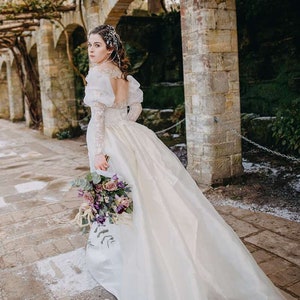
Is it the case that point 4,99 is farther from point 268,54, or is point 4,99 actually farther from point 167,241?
point 167,241

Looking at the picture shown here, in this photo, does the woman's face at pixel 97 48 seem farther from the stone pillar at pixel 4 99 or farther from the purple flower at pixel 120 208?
the stone pillar at pixel 4 99

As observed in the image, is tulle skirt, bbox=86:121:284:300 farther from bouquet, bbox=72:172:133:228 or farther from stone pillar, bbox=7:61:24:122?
stone pillar, bbox=7:61:24:122

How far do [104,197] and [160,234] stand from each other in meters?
0.38

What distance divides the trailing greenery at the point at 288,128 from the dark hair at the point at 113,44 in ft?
12.5

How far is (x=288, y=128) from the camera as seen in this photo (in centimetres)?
570

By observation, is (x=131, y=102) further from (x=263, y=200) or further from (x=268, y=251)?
(x=263, y=200)

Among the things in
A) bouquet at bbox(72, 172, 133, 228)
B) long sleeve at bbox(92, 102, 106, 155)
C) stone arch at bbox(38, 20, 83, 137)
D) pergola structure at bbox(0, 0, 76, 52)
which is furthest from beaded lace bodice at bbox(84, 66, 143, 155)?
stone arch at bbox(38, 20, 83, 137)

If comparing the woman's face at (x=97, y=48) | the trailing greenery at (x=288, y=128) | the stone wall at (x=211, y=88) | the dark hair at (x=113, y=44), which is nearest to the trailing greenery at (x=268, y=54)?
the trailing greenery at (x=288, y=128)

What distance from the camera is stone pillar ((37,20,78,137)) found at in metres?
10.2

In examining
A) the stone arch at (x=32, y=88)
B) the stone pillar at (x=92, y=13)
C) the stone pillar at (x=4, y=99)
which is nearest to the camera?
the stone pillar at (x=92, y=13)

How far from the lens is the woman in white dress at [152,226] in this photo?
1.98 m

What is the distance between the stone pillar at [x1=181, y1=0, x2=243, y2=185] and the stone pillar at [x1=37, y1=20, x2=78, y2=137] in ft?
20.9

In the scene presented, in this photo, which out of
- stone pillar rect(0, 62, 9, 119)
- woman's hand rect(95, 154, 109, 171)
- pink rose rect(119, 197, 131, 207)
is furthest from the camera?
stone pillar rect(0, 62, 9, 119)

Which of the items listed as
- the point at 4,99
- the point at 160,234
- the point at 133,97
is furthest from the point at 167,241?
the point at 4,99
